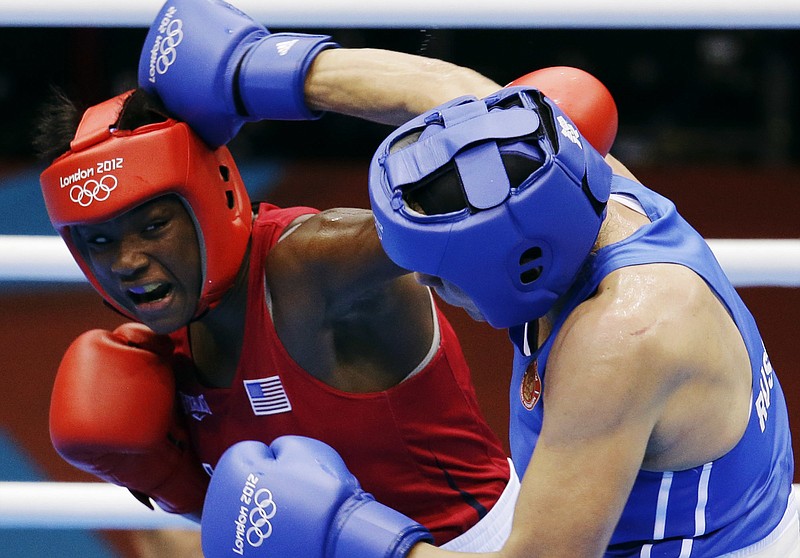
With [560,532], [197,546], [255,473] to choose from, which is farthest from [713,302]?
[197,546]

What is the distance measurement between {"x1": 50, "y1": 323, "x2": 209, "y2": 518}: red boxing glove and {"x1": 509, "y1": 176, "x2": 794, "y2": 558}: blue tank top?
0.59 metres

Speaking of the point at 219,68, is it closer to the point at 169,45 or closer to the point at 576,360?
the point at 169,45

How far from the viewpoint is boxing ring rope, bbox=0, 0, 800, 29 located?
164 centimetres

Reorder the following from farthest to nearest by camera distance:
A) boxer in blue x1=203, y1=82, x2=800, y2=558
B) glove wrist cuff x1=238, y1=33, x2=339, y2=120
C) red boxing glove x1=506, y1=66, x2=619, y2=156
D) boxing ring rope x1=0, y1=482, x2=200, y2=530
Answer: boxing ring rope x1=0, y1=482, x2=200, y2=530, glove wrist cuff x1=238, y1=33, x2=339, y2=120, red boxing glove x1=506, y1=66, x2=619, y2=156, boxer in blue x1=203, y1=82, x2=800, y2=558

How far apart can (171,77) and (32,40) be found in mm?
5840

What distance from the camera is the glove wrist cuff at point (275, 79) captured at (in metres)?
1.61

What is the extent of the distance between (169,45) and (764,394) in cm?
95

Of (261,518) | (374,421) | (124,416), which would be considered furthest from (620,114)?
(261,518)

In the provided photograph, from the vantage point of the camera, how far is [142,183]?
5.08 feet

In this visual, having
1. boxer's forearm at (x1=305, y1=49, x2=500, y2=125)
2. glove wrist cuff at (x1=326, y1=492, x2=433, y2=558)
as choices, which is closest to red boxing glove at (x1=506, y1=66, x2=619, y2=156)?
boxer's forearm at (x1=305, y1=49, x2=500, y2=125)

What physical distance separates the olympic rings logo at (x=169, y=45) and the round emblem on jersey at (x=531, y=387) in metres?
0.70

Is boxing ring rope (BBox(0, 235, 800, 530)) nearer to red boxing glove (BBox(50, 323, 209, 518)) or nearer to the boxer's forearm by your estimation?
red boxing glove (BBox(50, 323, 209, 518))

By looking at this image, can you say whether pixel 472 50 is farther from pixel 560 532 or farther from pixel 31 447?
pixel 560 532

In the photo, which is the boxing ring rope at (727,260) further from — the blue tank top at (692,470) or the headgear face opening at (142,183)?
the blue tank top at (692,470)
